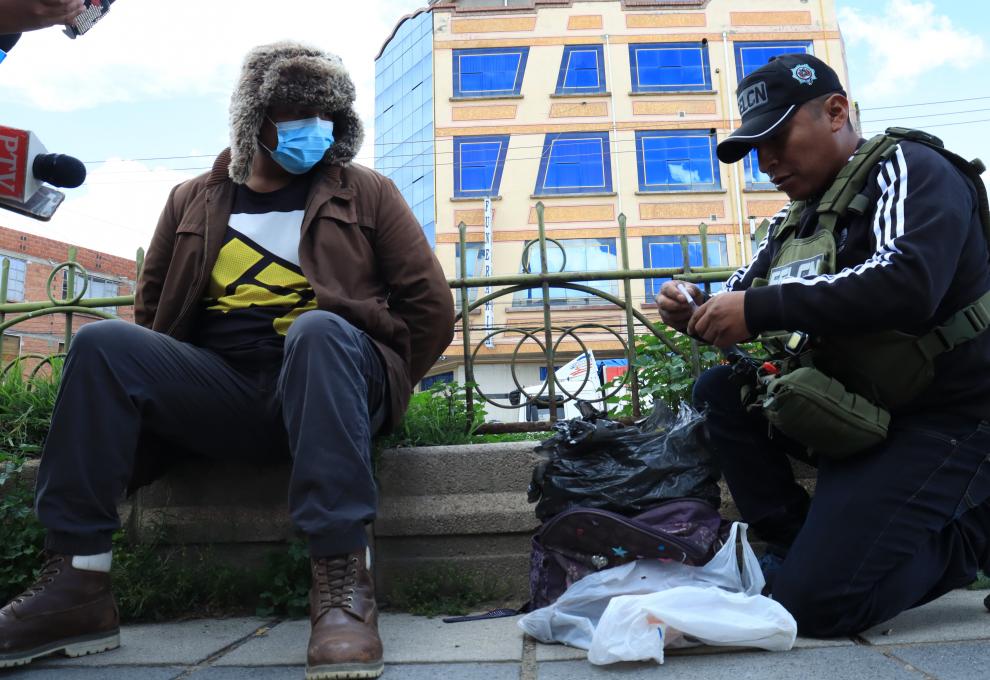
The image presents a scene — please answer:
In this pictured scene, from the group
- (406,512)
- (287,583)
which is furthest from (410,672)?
(406,512)

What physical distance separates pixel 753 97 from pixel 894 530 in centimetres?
135

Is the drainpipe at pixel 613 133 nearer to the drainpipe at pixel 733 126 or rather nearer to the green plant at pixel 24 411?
the drainpipe at pixel 733 126

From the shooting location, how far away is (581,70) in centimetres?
2439

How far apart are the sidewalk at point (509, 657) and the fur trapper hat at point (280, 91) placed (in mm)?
1559

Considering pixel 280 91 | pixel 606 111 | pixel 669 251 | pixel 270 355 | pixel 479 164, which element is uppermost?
pixel 606 111

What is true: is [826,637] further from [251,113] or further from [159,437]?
[251,113]

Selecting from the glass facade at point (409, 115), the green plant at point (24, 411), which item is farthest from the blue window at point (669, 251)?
the green plant at point (24, 411)

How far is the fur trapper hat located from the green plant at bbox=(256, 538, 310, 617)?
132cm

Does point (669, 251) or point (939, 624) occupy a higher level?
point (669, 251)

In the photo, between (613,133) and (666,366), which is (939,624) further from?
(613,133)

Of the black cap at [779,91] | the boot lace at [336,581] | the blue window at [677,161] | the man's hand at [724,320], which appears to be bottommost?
the boot lace at [336,581]

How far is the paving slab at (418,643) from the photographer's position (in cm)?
191

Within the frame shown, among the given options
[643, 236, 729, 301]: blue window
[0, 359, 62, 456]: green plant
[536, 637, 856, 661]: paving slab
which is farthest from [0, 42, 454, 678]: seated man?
[643, 236, 729, 301]: blue window

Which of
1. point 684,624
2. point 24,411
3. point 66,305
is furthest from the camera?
point 66,305
